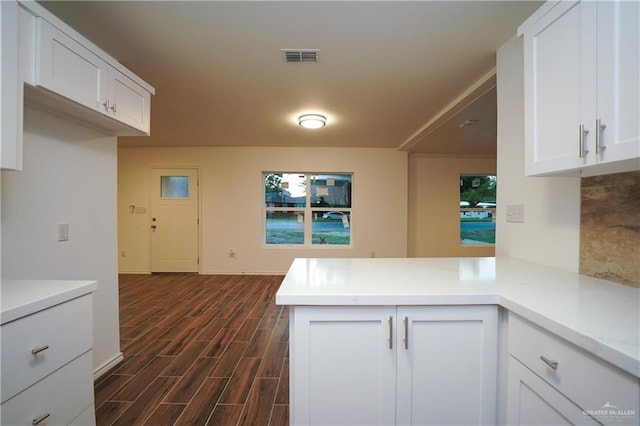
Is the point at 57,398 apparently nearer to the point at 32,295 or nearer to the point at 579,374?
the point at 32,295

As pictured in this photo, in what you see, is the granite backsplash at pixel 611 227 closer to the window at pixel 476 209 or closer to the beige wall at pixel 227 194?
the beige wall at pixel 227 194

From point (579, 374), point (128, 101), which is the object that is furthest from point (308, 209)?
point (579, 374)

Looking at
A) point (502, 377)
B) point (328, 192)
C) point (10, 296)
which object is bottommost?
point (502, 377)

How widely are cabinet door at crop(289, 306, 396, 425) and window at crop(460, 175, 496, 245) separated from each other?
504cm

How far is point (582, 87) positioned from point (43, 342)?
2.22m

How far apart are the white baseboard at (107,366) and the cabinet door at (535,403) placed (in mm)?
2479

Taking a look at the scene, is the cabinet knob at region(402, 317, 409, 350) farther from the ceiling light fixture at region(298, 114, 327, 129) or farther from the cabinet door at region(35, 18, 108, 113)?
the ceiling light fixture at region(298, 114, 327, 129)

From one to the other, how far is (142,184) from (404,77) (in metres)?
4.84

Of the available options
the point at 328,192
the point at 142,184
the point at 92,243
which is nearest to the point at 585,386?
the point at 92,243

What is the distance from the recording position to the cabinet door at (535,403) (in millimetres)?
702

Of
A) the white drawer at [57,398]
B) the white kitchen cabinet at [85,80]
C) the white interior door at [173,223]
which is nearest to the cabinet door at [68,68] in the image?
the white kitchen cabinet at [85,80]

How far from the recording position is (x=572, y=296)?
926 mm

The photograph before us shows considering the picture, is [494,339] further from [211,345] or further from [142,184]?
[142,184]

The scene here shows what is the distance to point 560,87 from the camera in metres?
1.01
